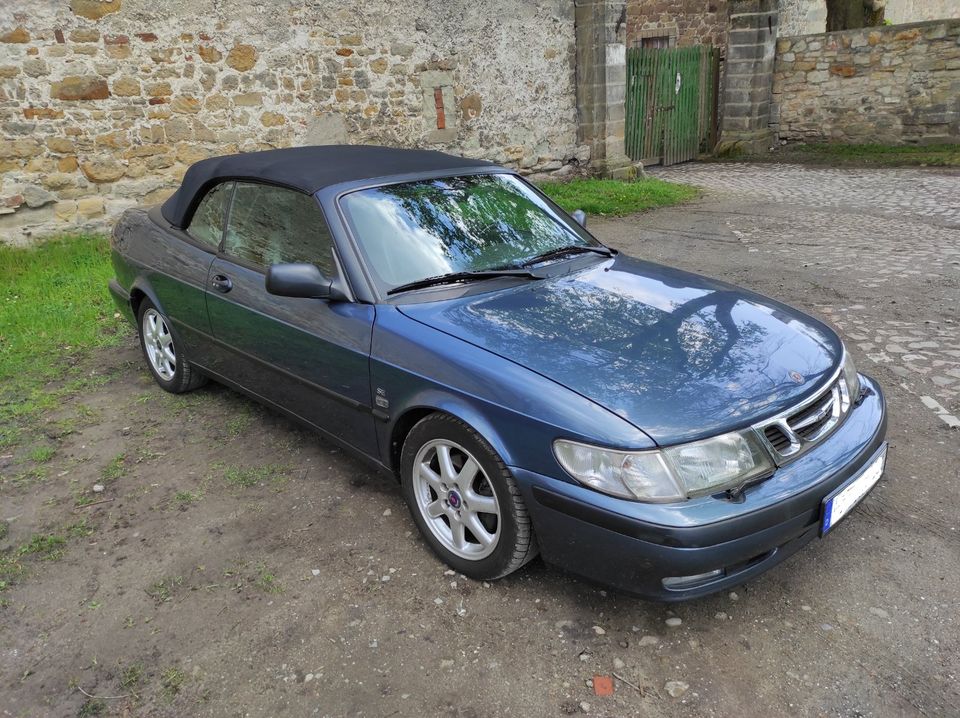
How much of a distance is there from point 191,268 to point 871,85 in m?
14.9

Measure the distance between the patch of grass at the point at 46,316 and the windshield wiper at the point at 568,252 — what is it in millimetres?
3228

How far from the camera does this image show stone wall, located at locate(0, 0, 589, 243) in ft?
26.5

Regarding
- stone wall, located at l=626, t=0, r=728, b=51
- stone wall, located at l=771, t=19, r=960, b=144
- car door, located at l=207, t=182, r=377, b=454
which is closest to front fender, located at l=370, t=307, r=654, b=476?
car door, located at l=207, t=182, r=377, b=454

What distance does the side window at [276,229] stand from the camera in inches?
145

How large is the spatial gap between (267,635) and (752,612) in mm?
1819

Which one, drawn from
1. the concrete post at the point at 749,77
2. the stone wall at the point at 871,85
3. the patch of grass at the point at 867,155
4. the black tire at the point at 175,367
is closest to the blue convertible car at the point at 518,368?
the black tire at the point at 175,367

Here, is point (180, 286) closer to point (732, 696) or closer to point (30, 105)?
point (732, 696)

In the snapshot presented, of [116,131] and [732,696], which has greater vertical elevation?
[116,131]

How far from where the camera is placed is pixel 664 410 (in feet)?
8.63

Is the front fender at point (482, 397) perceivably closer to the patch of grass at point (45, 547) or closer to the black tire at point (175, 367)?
the patch of grass at point (45, 547)

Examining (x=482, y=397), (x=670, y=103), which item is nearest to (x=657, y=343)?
(x=482, y=397)

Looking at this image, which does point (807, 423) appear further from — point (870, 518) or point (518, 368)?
point (518, 368)

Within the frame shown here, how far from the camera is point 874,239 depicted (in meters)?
8.54

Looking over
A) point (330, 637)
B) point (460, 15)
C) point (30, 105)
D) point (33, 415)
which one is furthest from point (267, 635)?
point (460, 15)
